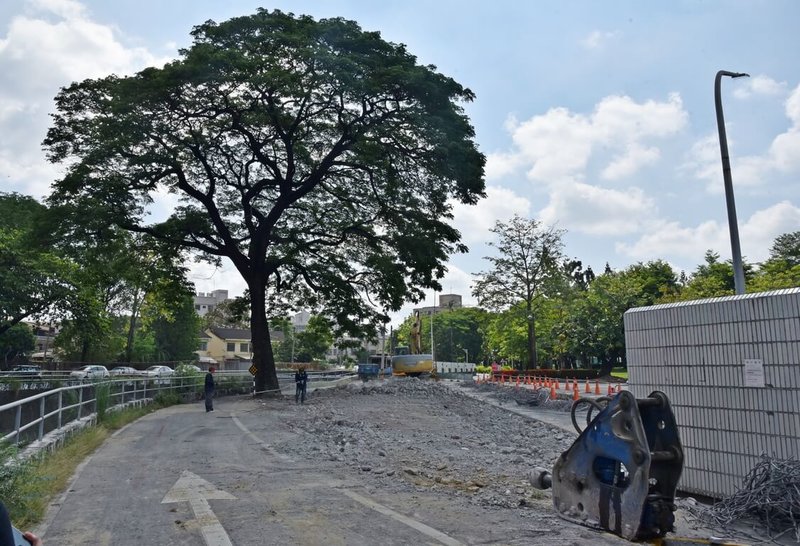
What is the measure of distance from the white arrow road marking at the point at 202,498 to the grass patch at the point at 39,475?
54.0 inches

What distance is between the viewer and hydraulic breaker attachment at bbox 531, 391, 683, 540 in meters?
4.41

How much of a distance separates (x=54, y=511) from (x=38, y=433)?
4554mm

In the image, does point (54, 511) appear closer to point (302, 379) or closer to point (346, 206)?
point (302, 379)

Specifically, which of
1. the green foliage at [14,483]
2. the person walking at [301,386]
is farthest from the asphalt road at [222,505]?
the person walking at [301,386]

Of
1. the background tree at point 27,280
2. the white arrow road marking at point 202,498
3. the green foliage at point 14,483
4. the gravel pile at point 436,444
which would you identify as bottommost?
the gravel pile at point 436,444

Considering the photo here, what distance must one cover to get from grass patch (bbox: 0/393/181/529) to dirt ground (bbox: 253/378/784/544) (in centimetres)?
362

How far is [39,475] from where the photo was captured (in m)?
7.64

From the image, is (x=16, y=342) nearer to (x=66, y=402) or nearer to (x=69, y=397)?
(x=69, y=397)

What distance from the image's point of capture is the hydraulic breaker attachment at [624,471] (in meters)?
4.41

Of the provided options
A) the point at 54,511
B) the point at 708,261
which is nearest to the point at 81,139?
the point at 54,511

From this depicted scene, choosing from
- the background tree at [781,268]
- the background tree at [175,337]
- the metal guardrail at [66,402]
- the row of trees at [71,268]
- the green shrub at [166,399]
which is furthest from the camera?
the background tree at [175,337]

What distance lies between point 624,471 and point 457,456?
6.40 metres

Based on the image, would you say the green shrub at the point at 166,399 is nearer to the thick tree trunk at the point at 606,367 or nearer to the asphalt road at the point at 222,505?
the asphalt road at the point at 222,505

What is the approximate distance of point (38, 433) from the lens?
10.7 metres
